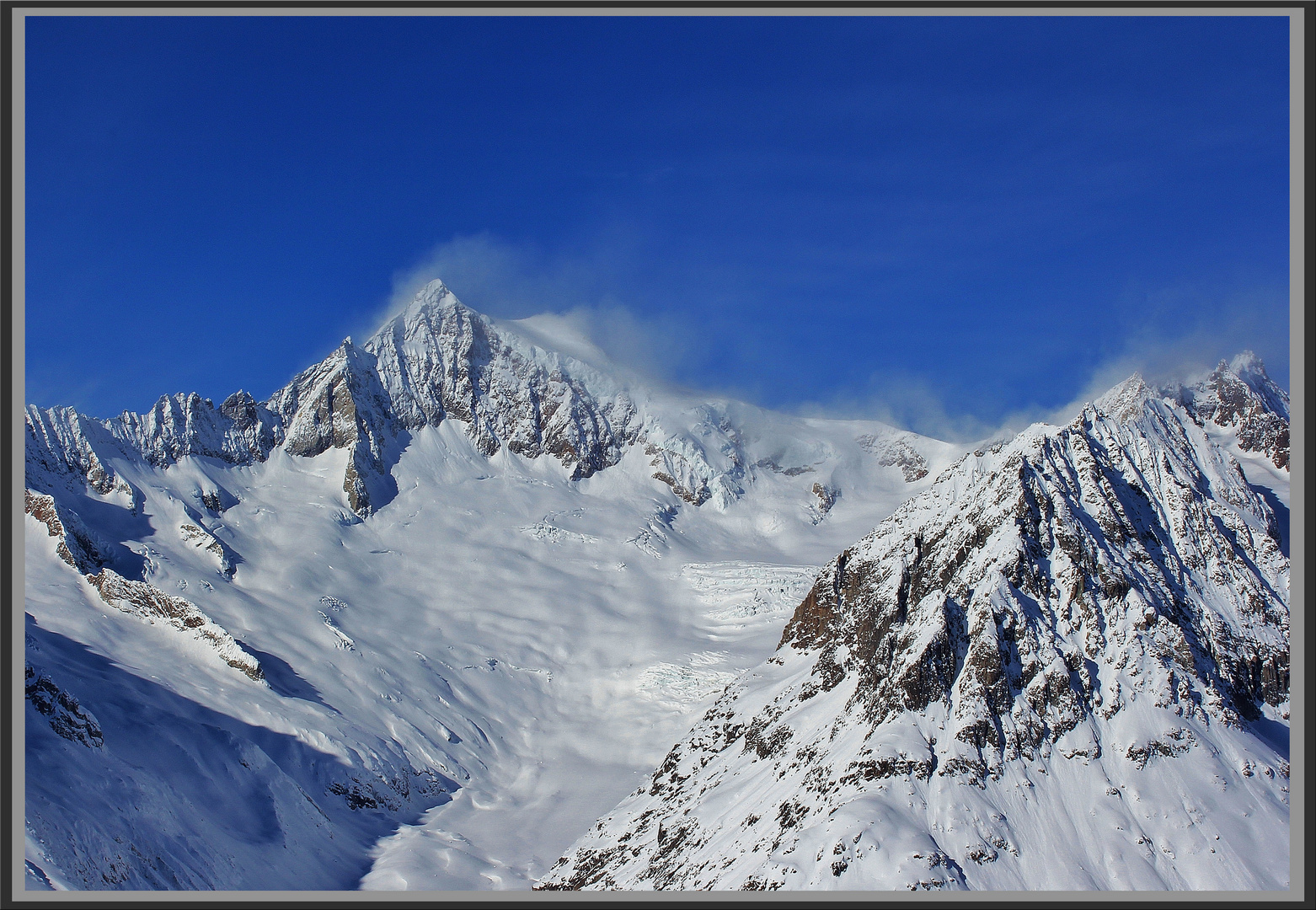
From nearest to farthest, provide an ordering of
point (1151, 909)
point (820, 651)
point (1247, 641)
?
point (1151, 909) → point (1247, 641) → point (820, 651)

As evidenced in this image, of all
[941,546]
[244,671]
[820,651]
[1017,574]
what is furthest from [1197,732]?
[244,671]

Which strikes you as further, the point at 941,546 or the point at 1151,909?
the point at 941,546

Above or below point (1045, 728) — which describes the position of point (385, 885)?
below

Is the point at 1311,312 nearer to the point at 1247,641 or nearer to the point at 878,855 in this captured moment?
the point at 878,855

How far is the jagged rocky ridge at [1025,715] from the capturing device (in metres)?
83.0

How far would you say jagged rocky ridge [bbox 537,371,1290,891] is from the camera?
83.0 m

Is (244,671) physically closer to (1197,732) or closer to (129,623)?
(129,623)

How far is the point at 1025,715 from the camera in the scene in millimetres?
94250

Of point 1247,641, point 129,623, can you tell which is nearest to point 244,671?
point 129,623

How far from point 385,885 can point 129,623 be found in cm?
8788

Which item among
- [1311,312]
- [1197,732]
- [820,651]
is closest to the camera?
[1311,312]

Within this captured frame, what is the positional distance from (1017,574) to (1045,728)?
59.3ft

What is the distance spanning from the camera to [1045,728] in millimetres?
93188

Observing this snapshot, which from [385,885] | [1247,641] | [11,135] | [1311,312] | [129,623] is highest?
[1247,641]
